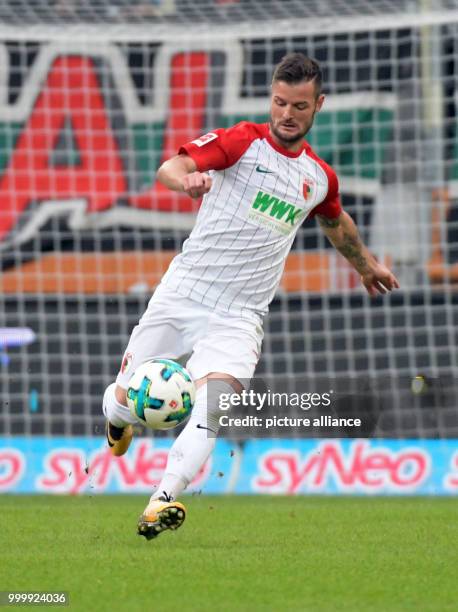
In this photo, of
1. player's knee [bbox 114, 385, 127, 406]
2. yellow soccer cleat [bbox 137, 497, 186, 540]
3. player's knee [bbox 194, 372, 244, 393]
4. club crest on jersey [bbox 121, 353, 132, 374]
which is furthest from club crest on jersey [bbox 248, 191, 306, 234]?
yellow soccer cleat [bbox 137, 497, 186, 540]

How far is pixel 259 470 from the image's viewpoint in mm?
10891

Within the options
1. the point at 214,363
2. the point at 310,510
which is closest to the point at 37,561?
the point at 214,363

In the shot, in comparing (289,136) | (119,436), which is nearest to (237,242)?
(289,136)

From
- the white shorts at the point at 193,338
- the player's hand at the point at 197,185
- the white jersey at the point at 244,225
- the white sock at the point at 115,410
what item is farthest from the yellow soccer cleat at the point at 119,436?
the player's hand at the point at 197,185

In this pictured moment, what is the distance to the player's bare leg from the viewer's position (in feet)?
19.8

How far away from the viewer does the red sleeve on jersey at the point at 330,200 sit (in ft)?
23.2

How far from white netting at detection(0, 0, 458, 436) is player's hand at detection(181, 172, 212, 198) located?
20.9ft

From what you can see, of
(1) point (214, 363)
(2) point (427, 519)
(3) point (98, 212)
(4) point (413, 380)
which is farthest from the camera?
(3) point (98, 212)

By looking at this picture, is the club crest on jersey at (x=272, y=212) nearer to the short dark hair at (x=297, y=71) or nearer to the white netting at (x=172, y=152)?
the short dark hair at (x=297, y=71)

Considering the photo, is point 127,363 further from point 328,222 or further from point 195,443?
point 328,222

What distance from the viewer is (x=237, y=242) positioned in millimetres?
6762

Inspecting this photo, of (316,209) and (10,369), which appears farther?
(10,369)

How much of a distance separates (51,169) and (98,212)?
0.64 m

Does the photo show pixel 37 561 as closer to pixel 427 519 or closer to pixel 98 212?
pixel 427 519
